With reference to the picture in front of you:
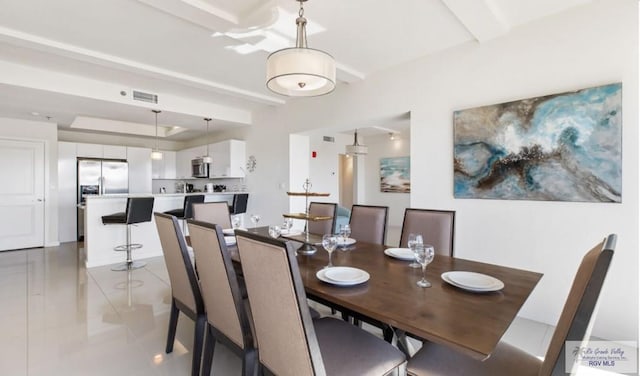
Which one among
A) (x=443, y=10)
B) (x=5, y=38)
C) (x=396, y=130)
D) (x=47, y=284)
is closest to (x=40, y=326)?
(x=47, y=284)

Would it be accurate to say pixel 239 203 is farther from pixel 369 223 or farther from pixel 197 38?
pixel 369 223

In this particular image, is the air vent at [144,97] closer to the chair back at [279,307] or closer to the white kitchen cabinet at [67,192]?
the white kitchen cabinet at [67,192]

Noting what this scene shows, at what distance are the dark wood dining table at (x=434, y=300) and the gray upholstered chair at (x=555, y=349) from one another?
0.16 m

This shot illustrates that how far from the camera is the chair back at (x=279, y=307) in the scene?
1029 millimetres

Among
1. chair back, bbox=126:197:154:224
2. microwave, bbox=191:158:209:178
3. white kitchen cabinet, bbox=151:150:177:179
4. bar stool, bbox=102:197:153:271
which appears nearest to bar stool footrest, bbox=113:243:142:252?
bar stool, bbox=102:197:153:271

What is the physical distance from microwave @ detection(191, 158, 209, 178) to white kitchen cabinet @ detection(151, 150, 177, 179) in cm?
160

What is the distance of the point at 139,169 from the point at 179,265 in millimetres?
6189

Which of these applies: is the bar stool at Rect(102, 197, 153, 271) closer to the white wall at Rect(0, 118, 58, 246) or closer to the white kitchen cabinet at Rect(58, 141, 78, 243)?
the white wall at Rect(0, 118, 58, 246)

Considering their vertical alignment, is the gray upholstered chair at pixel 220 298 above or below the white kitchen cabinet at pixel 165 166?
below

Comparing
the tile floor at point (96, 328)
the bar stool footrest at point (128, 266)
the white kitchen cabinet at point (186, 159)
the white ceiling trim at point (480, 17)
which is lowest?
the tile floor at point (96, 328)

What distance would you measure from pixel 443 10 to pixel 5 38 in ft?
12.8

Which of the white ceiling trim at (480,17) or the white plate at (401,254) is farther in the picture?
the white ceiling trim at (480,17)

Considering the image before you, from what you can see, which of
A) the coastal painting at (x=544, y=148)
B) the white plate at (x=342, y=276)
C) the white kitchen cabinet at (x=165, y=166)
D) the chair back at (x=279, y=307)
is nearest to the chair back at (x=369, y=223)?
the coastal painting at (x=544, y=148)

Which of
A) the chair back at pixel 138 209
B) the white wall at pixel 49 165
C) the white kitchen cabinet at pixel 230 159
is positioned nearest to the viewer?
the chair back at pixel 138 209
